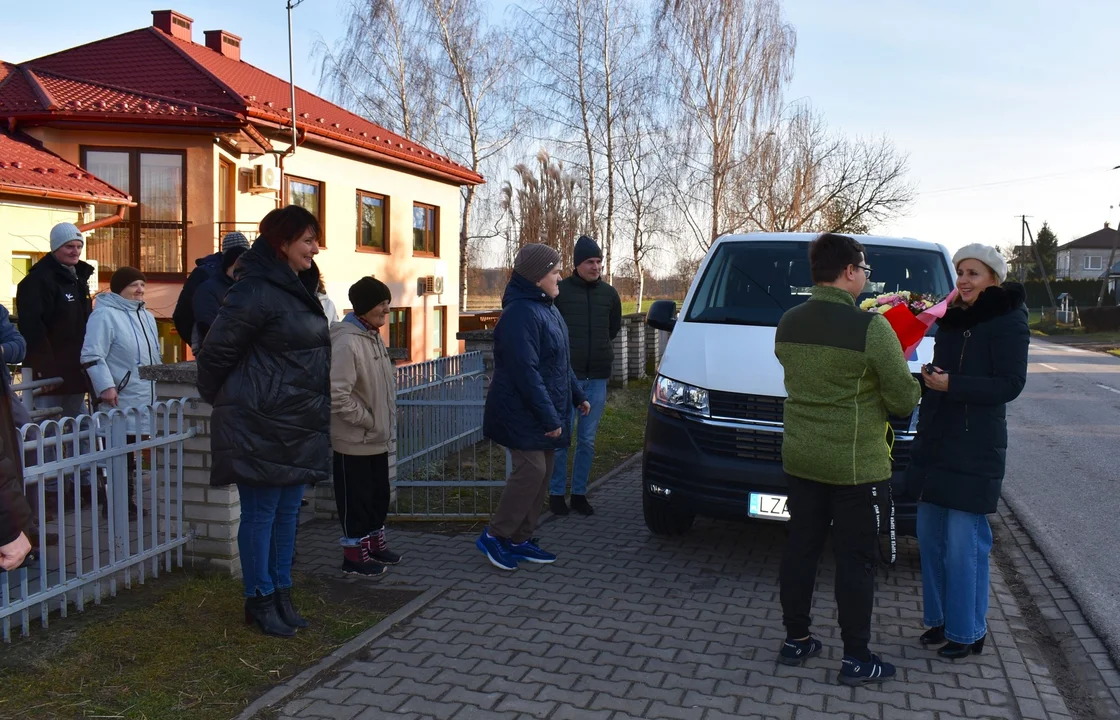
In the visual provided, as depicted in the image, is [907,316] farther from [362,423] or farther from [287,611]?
[287,611]

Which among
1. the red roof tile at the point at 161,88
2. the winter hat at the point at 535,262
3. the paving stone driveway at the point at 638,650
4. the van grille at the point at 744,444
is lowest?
the paving stone driveway at the point at 638,650

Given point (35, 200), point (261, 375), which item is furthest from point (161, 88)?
point (261, 375)

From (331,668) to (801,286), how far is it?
413 centimetres

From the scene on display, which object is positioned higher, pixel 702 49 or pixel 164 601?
pixel 702 49

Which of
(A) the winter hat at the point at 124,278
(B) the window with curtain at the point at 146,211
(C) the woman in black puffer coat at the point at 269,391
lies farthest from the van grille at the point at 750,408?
(B) the window with curtain at the point at 146,211

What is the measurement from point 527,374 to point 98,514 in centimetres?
235

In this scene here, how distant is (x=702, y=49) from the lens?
3234 centimetres

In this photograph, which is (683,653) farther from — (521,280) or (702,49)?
(702,49)

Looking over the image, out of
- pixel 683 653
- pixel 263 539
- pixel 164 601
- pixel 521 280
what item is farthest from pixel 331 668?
pixel 521 280

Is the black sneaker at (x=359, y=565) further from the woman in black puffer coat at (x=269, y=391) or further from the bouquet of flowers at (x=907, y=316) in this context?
the bouquet of flowers at (x=907, y=316)

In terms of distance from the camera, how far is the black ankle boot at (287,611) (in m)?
4.56

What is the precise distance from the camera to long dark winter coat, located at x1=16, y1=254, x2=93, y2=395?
6.38 meters

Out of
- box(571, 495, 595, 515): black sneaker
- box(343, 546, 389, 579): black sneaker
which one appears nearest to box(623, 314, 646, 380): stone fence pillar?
box(571, 495, 595, 515): black sneaker

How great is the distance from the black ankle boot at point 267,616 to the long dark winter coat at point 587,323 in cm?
322
